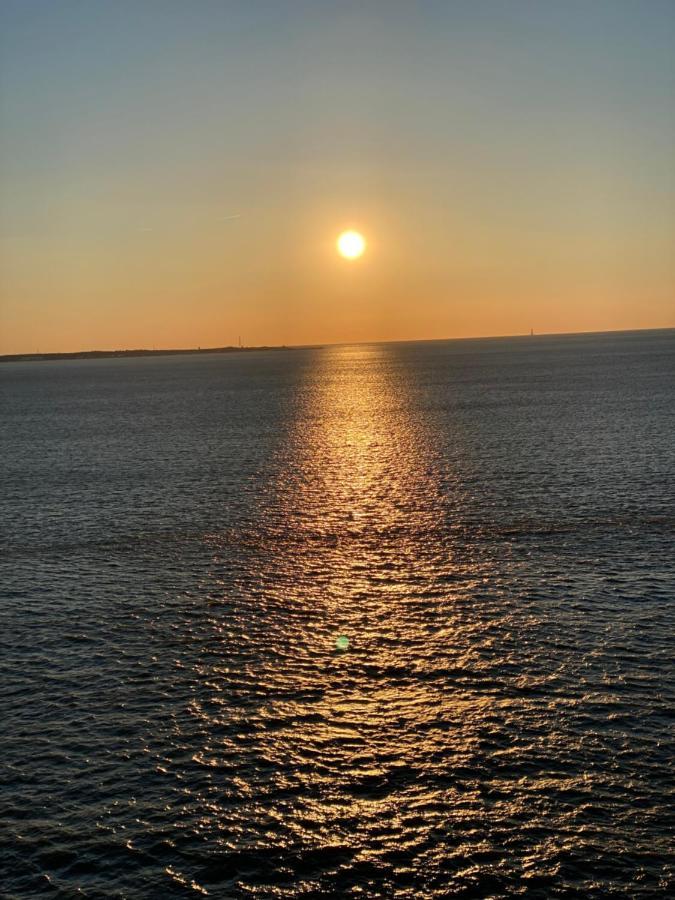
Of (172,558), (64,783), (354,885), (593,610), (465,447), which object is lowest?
(354,885)

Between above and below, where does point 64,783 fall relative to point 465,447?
below

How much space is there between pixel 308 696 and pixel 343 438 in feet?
309

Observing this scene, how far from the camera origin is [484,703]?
3506cm

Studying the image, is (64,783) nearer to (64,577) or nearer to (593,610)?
(64,577)

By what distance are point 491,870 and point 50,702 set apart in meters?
22.2

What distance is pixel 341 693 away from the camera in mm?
36562

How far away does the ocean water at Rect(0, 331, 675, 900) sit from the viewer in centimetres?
2570

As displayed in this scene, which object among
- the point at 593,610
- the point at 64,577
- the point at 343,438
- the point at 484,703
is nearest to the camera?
the point at 484,703

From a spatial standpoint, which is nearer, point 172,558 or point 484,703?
point 484,703

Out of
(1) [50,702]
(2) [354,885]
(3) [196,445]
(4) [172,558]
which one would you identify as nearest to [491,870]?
(2) [354,885]

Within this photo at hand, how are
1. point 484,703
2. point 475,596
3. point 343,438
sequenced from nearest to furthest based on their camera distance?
point 484,703, point 475,596, point 343,438

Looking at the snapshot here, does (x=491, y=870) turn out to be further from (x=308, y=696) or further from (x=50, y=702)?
(x=50, y=702)

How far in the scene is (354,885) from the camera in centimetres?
2442

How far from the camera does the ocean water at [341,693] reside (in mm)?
25703
